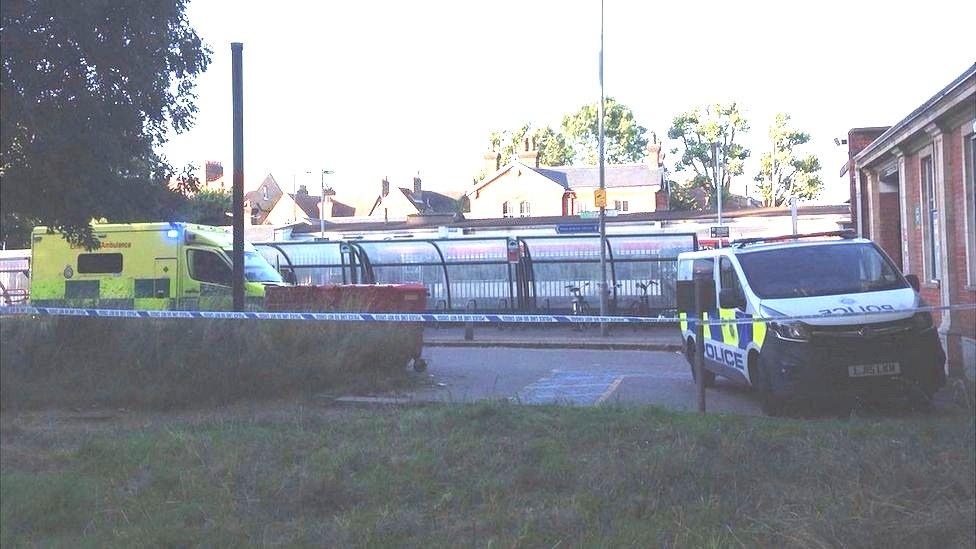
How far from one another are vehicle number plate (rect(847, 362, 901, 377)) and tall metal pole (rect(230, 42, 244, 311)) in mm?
7537

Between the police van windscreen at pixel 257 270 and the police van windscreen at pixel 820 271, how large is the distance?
39.5ft

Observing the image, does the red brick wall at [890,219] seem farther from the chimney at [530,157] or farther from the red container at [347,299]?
the chimney at [530,157]

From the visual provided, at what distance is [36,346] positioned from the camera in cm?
589

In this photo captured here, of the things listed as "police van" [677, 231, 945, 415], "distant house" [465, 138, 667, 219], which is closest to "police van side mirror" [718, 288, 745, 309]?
"police van" [677, 231, 945, 415]

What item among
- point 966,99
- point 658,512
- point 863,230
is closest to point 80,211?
point 658,512

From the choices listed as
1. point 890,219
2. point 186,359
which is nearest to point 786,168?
point 890,219

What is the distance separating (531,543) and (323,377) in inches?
198

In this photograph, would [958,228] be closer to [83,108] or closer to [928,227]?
[928,227]

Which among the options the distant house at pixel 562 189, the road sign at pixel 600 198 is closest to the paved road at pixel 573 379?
the road sign at pixel 600 198

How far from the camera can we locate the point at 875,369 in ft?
26.5

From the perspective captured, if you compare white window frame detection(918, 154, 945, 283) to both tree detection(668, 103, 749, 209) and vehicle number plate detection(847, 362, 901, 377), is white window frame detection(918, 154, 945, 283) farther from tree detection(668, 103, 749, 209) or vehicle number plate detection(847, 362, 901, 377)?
tree detection(668, 103, 749, 209)

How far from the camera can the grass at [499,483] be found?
5.02m

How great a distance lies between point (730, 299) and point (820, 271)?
39.0 inches

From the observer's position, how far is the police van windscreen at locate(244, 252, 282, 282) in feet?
65.2
